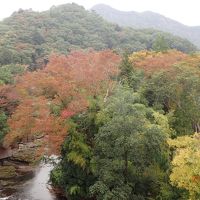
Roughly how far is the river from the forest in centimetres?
131

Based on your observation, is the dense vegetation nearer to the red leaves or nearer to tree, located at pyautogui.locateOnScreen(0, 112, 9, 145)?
the red leaves

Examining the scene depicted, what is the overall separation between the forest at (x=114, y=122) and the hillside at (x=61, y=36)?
3469cm

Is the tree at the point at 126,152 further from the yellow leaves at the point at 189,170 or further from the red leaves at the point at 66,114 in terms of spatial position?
the yellow leaves at the point at 189,170

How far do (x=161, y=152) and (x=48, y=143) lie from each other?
395 inches

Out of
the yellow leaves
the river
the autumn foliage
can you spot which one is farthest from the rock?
the yellow leaves

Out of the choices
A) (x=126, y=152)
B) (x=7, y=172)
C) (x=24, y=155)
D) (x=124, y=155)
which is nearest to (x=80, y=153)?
(x=124, y=155)

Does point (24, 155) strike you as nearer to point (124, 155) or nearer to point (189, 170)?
point (124, 155)

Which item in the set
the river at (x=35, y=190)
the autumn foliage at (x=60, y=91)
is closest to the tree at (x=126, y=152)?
the autumn foliage at (x=60, y=91)

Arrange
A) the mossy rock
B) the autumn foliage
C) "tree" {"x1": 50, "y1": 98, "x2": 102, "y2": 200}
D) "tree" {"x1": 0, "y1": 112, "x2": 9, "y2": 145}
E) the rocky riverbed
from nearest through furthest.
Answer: "tree" {"x1": 50, "y1": 98, "x2": 102, "y2": 200}, the autumn foliage, the rocky riverbed, the mossy rock, "tree" {"x1": 0, "y1": 112, "x2": 9, "y2": 145}

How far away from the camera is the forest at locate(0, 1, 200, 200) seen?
93.4ft

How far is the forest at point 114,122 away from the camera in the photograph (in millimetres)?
28453

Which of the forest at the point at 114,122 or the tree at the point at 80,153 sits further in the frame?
the tree at the point at 80,153

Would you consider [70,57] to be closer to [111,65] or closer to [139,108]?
[111,65]

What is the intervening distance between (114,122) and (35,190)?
14.8 meters
